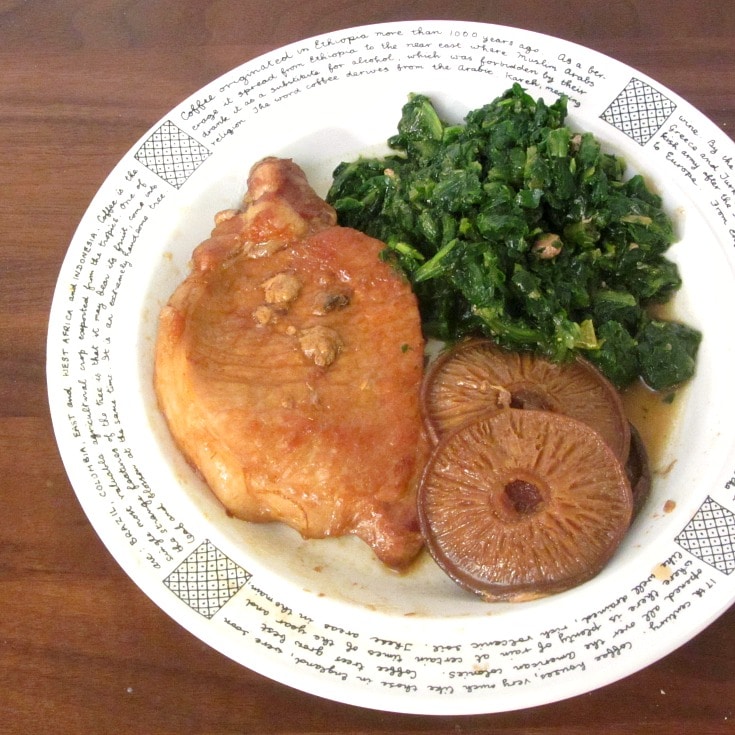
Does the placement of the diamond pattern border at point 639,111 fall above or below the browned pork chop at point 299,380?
above

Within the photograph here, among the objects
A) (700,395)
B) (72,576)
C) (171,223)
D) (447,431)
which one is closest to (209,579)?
(72,576)

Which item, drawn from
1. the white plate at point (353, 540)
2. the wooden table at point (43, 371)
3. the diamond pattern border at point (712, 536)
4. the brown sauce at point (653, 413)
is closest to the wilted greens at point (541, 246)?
the brown sauce at point (653, 413)

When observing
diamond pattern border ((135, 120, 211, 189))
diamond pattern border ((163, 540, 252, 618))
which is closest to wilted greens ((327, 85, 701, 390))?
diamond pattern border ((135, 120, 211, 189))

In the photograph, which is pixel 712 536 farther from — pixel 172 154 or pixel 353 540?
pixel 172 154

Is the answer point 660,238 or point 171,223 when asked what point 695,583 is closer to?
point 660,238

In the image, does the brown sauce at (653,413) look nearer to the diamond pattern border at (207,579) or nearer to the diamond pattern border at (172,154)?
the diamond pattern border at (207,579)

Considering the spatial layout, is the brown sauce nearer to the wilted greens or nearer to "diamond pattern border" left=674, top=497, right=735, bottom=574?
the wilted greens
